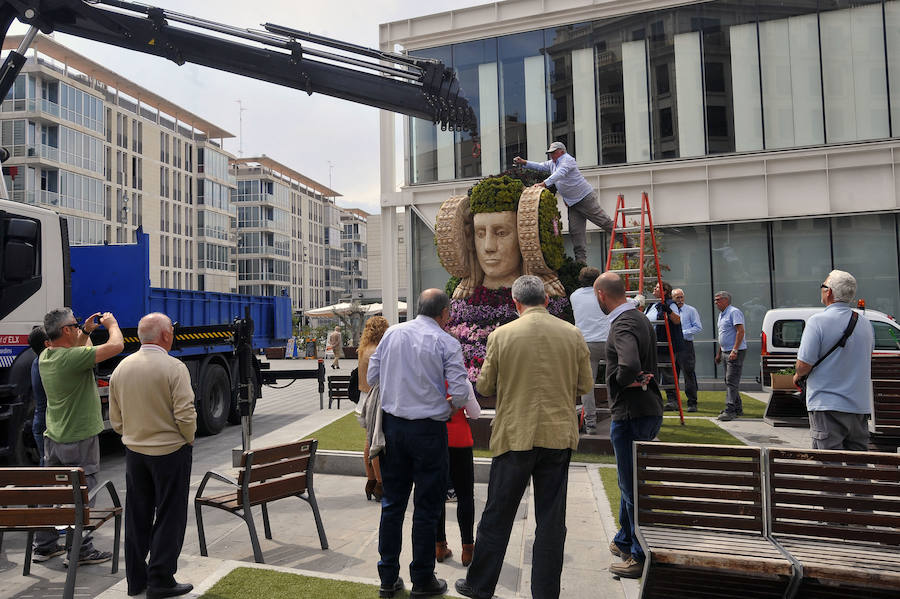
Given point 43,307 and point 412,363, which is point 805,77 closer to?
point 412,363

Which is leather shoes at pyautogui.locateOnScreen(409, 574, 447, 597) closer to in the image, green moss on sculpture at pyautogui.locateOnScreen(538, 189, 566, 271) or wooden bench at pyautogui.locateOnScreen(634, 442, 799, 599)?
wooden bench at pyautogui.locateOnScreen(634, 442, 799, 599)

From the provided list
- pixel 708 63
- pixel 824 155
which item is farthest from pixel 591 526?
pixel 708 63

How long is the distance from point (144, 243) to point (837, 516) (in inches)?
358

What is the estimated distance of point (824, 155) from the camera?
14.6 m

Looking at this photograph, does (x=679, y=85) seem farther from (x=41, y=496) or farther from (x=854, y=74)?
(x=41, y=496)

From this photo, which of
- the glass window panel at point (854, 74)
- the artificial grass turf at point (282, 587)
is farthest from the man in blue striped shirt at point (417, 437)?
the glass window panel at point (854, 74)

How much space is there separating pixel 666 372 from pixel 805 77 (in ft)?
29.1

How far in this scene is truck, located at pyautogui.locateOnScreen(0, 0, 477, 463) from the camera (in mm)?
6680

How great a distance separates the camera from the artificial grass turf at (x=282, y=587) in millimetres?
3729

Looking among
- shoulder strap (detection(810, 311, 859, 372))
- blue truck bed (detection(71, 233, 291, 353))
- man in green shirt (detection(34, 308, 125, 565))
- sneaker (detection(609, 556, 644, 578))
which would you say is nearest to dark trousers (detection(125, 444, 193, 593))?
man in green shirt (detection(34, 308, 125, 565))

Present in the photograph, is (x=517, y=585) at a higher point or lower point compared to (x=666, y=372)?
lower

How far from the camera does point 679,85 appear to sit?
1599 cm

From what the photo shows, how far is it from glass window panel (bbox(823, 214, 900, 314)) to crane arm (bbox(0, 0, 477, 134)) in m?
9.94

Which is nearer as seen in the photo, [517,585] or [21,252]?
[517,585]
